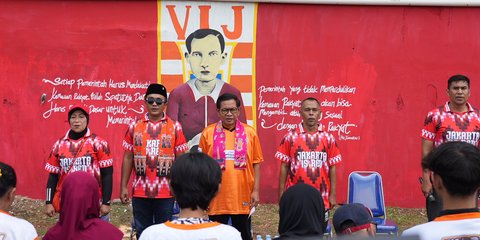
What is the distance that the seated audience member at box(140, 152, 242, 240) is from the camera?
3.38 meters

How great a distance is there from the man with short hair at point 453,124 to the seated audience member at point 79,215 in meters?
3.91

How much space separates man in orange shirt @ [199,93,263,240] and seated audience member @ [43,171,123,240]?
8.47 feet

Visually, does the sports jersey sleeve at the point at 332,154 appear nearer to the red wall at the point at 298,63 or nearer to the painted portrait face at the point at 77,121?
the painted portrait face at the point at 77,121

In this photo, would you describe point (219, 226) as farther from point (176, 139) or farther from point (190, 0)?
point (190, 0)

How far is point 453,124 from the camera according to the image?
707 cm

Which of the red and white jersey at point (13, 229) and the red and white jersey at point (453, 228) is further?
the red and white jersey at point (13, 229)

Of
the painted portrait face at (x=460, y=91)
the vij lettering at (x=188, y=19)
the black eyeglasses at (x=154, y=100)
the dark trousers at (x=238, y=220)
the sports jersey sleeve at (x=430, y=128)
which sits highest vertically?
the vij lettering at (x=188, y=19)

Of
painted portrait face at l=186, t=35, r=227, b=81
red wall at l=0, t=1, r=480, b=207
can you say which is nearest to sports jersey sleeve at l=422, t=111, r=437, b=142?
red wall at l=0, t=1, r=480, b=207

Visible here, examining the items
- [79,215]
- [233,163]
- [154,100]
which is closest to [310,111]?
[233,163]

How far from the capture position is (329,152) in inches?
274

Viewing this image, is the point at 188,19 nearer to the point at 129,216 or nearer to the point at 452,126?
the point at 129,216

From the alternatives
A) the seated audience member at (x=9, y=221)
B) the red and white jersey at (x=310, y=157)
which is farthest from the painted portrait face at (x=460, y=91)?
the seated audience member at (x=9, y=221)

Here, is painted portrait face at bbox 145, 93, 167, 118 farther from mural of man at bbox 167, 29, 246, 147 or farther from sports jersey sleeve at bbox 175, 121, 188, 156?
mural of man at bbox 167, 29, 246, 147

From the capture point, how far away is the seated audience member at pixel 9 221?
12.3 ft
